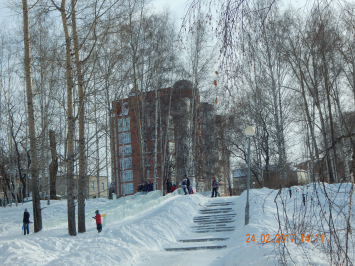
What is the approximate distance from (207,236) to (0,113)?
2361cm

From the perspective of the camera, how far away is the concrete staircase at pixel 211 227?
12255 mm

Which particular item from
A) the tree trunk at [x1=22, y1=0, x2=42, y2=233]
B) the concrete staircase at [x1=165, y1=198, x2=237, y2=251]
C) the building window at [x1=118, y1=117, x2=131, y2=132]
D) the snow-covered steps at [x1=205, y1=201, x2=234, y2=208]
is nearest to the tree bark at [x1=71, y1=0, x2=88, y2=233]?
the tree trunk at [x1=22, y1=0, x2=42, y2=233]

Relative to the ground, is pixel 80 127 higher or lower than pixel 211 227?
higher

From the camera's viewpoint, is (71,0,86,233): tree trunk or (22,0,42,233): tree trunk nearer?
(71,0,86,233): tree trunk

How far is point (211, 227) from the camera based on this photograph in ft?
52.2

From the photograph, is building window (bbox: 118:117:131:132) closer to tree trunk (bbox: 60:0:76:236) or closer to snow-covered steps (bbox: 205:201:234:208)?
snow-covered steps (bbox: 205:201:234:208)

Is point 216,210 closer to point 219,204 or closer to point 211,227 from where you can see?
point 219,204

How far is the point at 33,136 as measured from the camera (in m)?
14.1

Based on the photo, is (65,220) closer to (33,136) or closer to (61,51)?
(33,136)

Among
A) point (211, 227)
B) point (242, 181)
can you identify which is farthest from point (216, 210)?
point (242, 181)

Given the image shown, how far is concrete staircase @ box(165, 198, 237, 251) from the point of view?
40.2 ft

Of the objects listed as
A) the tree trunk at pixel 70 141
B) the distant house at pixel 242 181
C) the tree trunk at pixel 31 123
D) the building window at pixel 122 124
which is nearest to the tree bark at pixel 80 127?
the tree trunk at pixel 70 141

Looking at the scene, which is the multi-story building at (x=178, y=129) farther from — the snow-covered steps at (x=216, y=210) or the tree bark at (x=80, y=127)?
the tree bark at (x=80, y=127)

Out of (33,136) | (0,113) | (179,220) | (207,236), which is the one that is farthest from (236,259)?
(0,113)
